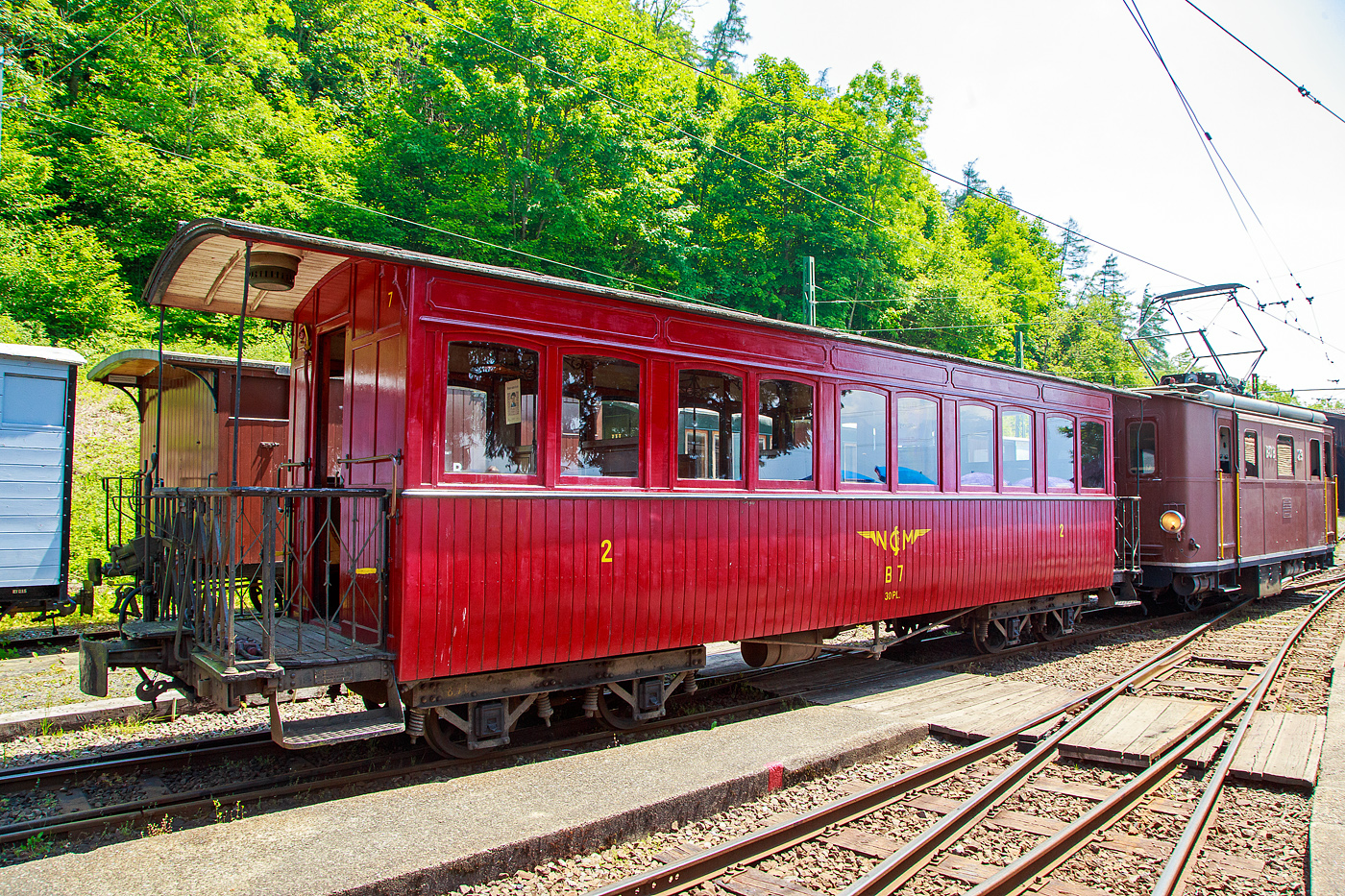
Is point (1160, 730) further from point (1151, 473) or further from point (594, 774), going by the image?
point (1151, 473)

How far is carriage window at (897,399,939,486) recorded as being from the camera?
8227 mm

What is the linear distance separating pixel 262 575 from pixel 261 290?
256cm

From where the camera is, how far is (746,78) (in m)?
28.6

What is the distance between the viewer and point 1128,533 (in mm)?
12422

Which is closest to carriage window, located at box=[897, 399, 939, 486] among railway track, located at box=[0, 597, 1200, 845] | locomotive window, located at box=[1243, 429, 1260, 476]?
railway track, located at box=[0, 597, 1200, 845]

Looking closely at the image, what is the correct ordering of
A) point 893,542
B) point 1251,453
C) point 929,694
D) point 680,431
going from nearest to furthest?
point 680,431 < point 929,694 < point 893,542 < point 1251,453

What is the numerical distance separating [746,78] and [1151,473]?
21.2 meters

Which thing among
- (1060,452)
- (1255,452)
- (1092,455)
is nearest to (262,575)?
(1060,452)

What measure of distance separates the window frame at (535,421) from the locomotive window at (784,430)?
6.59 ft

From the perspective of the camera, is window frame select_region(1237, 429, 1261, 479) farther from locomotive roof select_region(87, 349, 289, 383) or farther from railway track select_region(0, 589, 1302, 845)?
locomotive roof select_region(87, 349, 289, 383)

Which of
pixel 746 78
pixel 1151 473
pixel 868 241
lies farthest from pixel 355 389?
pixel 746 78

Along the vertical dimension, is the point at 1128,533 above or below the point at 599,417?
below

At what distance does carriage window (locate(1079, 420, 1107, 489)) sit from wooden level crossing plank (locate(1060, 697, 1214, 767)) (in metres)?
3.42

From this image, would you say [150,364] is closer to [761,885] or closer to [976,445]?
[761,885]
